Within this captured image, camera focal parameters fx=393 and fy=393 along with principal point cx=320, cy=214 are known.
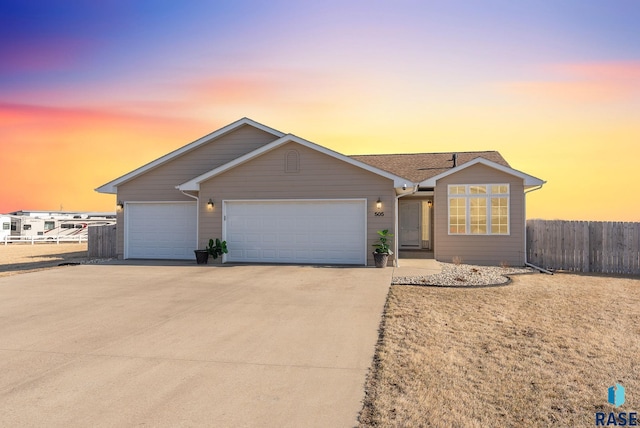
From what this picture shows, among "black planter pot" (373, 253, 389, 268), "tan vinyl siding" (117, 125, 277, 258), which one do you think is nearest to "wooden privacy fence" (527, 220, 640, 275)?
"black planter pot" (373, 253, 389, 268)

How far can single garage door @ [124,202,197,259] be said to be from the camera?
1608 cm

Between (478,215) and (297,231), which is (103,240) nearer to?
(297,231)

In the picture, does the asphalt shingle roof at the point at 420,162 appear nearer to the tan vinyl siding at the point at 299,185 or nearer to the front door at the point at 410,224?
the front door at the point at 410,224

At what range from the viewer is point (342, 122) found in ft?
58.4

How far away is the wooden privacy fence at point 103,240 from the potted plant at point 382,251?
1285cm

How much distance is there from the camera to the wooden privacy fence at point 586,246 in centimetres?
1410

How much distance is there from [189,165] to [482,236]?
1228 cm

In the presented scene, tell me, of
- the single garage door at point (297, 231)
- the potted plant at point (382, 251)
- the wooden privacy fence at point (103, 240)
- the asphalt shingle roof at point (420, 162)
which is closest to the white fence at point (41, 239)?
the wooden privacy fence at point (103, 240)

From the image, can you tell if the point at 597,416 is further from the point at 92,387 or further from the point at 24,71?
the point at 24,71

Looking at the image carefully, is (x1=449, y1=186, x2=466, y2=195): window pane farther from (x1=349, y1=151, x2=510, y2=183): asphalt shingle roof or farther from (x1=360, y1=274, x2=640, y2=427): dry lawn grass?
(x1=360, y1=274, x2=640, y2=427): dry lawn grass

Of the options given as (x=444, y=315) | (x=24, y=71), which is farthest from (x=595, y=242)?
(x=24, y=71)

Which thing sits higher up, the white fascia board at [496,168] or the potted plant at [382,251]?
the white fascia board at [496,168]

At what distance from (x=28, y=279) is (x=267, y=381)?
10490 mm

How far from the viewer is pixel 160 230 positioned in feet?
53.7
